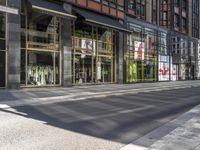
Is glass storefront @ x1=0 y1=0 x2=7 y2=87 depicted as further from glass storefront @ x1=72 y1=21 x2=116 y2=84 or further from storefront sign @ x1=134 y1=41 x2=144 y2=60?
storefront sign @ x1=134 y1=41 x2=144 y2=60

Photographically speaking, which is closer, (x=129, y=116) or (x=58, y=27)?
(x=129, y=116)

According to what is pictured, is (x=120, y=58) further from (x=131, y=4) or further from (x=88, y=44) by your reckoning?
(x=131, y=4)

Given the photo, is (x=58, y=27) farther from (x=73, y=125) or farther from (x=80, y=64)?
(x=73, y=125)

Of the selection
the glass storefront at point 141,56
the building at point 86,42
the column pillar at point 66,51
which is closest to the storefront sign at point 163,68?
the building at point 86,42

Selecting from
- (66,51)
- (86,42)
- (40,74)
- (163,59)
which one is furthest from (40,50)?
(163,59)

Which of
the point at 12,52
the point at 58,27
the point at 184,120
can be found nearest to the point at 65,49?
the point at 58,27

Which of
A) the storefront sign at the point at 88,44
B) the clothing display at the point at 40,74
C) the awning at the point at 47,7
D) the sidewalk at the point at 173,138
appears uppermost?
the awning at the point at 47,7

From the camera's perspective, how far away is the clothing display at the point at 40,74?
23.7m

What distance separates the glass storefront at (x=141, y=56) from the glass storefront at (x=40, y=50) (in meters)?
11.3

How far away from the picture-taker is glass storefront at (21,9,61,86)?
23078 millimetres

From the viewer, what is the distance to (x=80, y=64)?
28.5 m

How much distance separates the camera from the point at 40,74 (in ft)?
80.6

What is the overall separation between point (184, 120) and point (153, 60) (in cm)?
3183

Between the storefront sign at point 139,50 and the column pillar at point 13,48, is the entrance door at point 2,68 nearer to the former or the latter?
the column pillar at point 13,48
